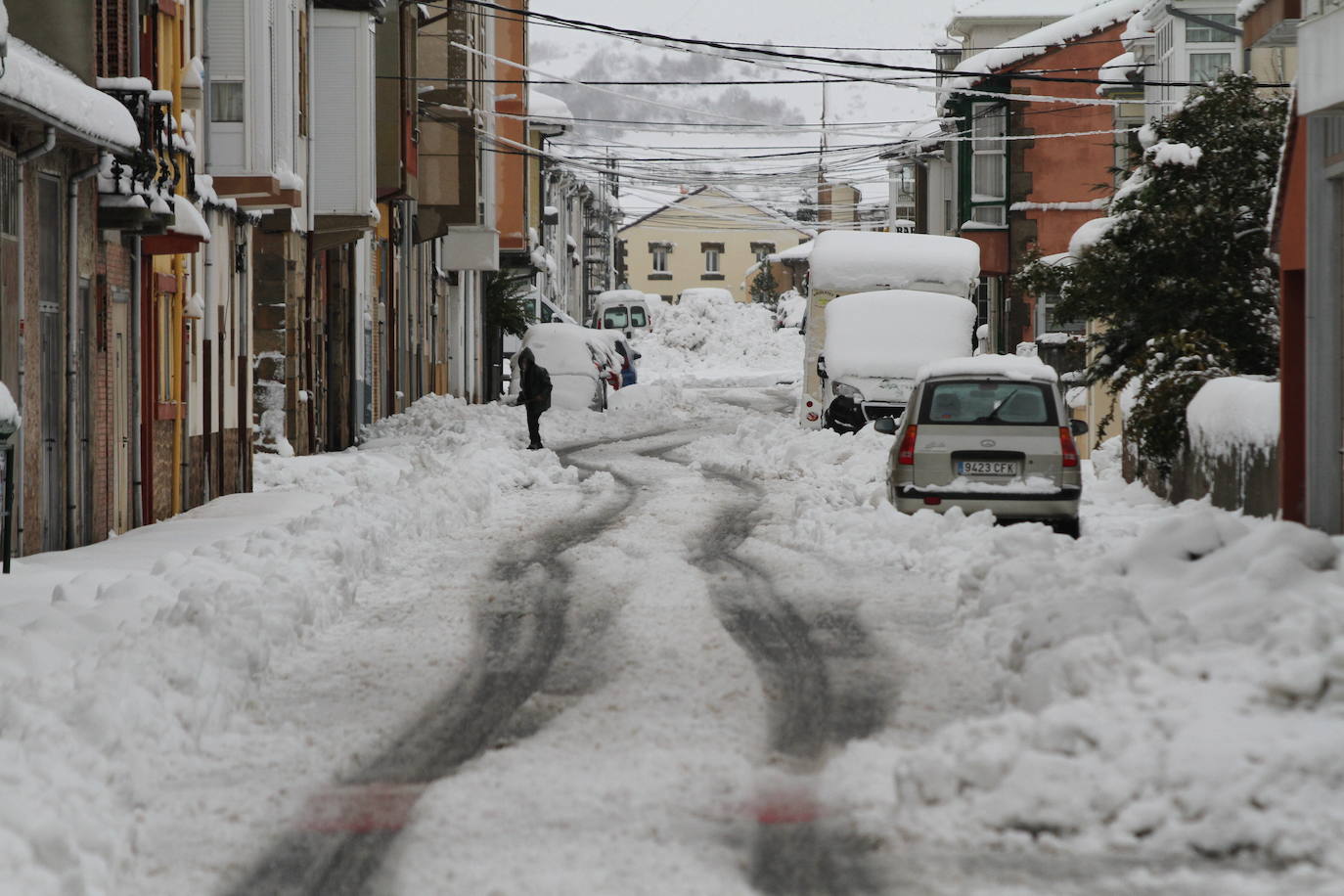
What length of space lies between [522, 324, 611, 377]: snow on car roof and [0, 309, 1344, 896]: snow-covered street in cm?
2600

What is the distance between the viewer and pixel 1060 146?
44.7m

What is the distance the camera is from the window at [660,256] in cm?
15700

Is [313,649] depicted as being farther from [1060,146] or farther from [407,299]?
[1060,146]

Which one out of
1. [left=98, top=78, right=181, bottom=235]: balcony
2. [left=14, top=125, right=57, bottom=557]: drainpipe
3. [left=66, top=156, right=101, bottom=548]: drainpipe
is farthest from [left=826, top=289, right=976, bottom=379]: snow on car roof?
[left=14, top=125, right=57, bottom=557]: drainpipe

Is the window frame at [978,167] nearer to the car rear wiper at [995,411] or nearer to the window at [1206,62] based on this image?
the window at [1206,62]

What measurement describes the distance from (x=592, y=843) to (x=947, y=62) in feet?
186

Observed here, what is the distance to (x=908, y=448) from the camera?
55.9ft

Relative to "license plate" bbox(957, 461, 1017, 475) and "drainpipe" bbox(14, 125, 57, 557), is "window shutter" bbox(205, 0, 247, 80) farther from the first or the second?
"license plate" bbox(957, 461, 1017, 475)

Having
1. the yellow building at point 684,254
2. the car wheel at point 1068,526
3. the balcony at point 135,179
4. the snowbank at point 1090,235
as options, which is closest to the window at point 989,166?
the snowbank at point 1090,235

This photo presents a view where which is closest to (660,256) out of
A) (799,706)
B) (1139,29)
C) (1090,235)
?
(1139,29)

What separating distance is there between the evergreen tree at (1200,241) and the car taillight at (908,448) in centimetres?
514

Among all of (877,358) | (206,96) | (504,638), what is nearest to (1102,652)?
(504,638)

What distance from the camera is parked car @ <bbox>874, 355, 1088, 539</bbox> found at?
16812 mm

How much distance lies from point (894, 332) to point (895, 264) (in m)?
1.97
